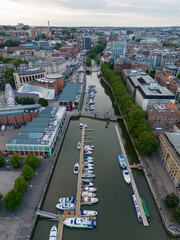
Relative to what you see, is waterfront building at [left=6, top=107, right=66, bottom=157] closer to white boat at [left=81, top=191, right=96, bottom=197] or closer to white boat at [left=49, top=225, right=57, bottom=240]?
white boat at [left=81, top=191, right=96, bottom=197]

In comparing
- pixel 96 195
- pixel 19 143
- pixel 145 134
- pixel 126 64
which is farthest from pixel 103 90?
pixel 96 195

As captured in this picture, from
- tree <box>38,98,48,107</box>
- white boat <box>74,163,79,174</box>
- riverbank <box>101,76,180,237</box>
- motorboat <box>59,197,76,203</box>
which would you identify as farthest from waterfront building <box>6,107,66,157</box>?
riverbank <box>101,76,180,237</box>

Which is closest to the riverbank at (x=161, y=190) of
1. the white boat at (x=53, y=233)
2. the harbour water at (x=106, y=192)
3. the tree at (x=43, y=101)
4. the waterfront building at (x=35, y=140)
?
the harbour water at (x=106, y=192)

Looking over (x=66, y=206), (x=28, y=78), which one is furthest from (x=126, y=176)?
(x=28, y=78)

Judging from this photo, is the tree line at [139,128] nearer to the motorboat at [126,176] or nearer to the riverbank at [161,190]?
the riverbank at [161,190]

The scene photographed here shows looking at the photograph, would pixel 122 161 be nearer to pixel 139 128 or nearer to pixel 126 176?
pixel 126 176
